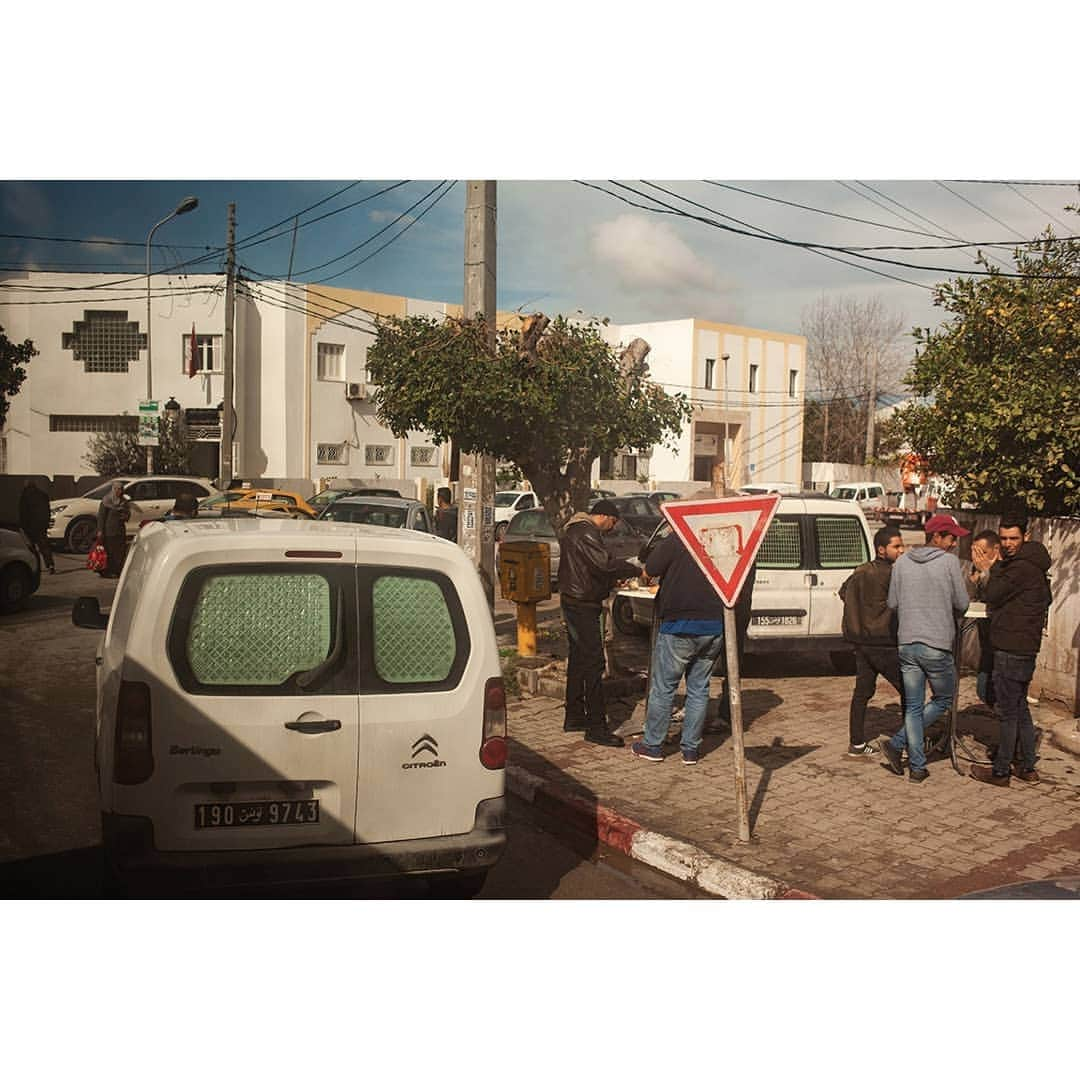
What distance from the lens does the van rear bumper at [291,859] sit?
387cm

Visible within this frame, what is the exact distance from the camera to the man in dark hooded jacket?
6641mm

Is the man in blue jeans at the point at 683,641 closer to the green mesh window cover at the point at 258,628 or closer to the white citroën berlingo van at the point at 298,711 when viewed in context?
the white citroën berlingo van at the point at 298,711

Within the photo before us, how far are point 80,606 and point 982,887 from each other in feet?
16.3

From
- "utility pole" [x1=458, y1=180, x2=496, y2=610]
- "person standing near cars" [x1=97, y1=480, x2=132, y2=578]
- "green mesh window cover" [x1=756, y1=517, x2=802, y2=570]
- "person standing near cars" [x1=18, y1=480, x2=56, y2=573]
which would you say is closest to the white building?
"person standing near cars" [x1=18, y1=480, x2=56, y2=573]

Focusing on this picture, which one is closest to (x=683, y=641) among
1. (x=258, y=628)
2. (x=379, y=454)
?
(x=258, y=628)

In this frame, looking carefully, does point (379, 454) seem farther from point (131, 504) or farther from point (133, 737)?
point (133, 737)

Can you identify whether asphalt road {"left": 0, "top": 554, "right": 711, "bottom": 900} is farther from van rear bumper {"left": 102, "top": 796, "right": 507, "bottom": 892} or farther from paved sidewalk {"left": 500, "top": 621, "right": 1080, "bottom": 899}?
van rear bumper {"left": 102, "top": 796, "right": 507, "bottom": 892}

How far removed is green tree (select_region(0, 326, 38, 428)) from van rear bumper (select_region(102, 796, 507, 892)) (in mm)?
4895

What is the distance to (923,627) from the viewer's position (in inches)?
263

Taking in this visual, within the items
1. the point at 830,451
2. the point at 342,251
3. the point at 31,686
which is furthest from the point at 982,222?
the point at 830,451

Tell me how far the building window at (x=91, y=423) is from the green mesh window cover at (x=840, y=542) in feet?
23.7

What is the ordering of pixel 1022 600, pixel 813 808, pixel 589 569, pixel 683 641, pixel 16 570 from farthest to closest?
pixel 16 570
pixel 589 569
pixel 683 641
pixel 1022 600
pixel 813 808

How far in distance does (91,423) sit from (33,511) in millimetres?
2629

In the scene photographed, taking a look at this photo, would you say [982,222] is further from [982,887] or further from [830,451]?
[830,451]
